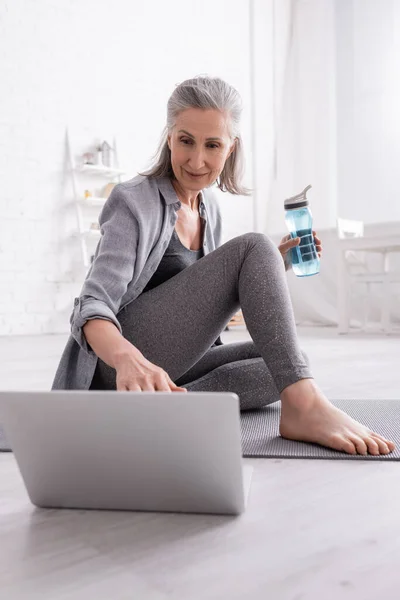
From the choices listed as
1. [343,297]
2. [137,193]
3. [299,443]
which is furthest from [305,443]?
[343,297]

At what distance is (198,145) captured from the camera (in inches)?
46.2

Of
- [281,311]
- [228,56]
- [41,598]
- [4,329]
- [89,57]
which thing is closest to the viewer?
[41,598]

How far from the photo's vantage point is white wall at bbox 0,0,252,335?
427 centimetres

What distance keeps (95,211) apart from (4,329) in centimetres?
109

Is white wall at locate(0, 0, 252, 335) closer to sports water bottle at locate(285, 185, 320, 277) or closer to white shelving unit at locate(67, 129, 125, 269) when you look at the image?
white shelving unit at locate(67, 129, 125, 269)

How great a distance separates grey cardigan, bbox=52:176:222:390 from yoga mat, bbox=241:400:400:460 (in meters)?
0.32

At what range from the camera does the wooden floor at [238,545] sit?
581 mm

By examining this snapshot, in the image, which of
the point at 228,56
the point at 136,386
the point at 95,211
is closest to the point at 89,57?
the point at 95,211

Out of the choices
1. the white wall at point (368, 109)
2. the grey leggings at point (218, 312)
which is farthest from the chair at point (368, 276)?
the grey leggings at point (218, 312)

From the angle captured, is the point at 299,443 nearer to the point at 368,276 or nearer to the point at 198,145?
the point at 198,145

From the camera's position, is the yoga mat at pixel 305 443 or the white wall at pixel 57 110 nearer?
the yoga mat at pixel 305 443

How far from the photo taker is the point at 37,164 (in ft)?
14.4

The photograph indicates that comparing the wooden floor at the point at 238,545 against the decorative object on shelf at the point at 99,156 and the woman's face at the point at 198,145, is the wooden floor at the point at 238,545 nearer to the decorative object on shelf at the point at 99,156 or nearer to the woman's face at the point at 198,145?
the woman's face at the point at 198,145

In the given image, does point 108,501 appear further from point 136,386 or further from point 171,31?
point 171,31
